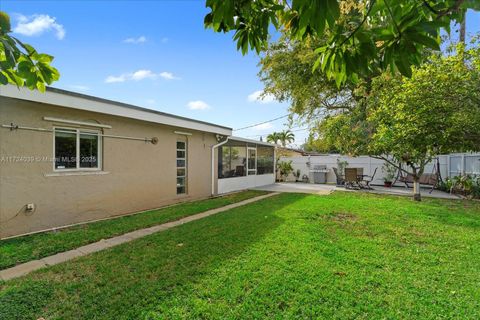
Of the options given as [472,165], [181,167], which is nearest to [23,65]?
[181,167]

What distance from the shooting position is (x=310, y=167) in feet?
63.5

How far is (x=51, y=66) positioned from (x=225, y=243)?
4.00m

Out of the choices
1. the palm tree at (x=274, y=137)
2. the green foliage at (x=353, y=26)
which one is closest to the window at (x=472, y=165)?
the green foliage at (x=353, y=26)

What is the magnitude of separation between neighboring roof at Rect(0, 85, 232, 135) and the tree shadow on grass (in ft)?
10.7

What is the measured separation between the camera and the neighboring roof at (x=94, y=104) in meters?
5.27

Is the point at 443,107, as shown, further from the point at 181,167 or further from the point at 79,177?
the point at 79,177

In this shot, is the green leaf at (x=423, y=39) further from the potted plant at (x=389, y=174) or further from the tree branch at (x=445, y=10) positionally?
the potted plant at (x=389, y=174)

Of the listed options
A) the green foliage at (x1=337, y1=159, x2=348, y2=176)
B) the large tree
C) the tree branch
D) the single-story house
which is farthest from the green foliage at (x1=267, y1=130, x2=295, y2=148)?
the tree branch

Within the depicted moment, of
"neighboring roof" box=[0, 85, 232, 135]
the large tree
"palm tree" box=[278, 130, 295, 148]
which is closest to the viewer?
the large tree

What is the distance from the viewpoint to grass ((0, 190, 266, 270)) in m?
4.35

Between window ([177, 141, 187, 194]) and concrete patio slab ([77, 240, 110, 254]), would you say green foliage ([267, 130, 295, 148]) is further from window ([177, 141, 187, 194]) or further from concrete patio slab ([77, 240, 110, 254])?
concrete patio slab ([77, 240, 110, 254])

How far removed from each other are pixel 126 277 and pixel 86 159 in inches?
179

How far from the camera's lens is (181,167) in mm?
10164

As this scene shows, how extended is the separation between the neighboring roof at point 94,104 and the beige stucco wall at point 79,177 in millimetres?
320
